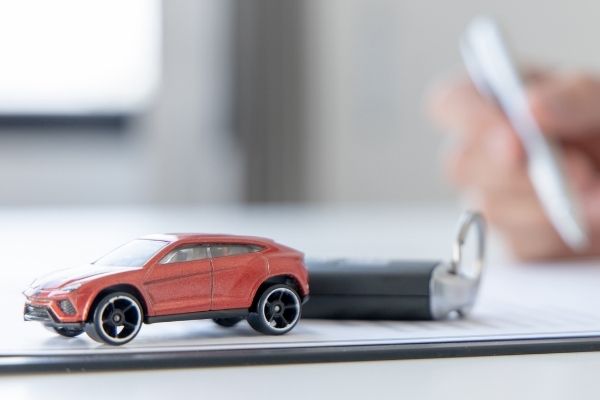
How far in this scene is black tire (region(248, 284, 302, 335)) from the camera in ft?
1.84

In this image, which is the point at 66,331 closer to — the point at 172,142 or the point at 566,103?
the point at 566,103

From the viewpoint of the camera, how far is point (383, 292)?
0.62 metres

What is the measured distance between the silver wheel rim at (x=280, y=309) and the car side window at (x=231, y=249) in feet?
0.10

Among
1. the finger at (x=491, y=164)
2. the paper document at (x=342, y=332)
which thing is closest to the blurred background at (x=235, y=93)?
the finger at (x=491, y=164)

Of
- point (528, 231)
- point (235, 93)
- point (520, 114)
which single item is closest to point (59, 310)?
point (520, 114)

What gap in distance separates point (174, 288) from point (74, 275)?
57 mm

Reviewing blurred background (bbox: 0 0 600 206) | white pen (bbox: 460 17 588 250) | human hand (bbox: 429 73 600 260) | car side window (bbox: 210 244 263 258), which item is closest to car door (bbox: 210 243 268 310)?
car side window (bbox: 210 244 263 258)

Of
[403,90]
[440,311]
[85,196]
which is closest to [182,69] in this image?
[85,196]

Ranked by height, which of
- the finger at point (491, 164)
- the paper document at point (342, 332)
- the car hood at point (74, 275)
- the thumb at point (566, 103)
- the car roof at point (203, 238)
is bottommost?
the paper document at point (342, 332)

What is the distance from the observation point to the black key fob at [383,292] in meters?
0.62

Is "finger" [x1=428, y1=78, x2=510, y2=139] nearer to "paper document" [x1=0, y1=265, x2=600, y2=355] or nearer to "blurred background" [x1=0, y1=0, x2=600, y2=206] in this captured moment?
"paper document" [x1=0, y1=265, x2=600, y2=355]

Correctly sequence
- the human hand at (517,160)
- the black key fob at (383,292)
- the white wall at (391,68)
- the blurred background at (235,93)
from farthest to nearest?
1. the white wall at (391,68)
2. the blurred background at (235,93)
3. the human hand at (517,160)
4. the black key fob at (383,292)

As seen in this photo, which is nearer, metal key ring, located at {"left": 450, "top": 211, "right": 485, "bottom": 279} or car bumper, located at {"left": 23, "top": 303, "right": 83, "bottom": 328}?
car bumper, located at {"left": 23, "top": 303, "right": 83, "bottom": 328}

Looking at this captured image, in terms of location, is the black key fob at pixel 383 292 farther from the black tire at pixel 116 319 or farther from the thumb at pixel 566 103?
the thumb at pixel 566 103
